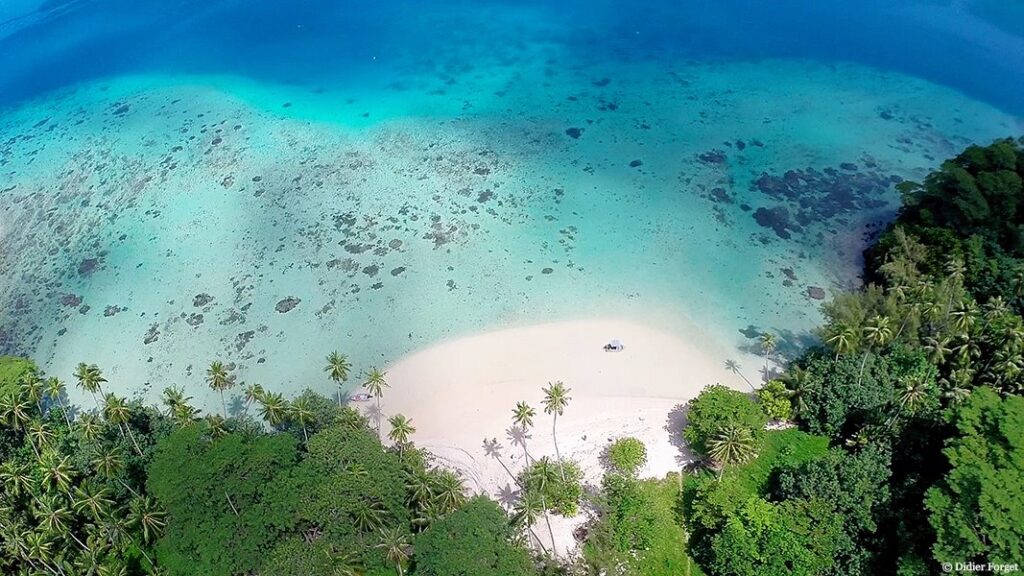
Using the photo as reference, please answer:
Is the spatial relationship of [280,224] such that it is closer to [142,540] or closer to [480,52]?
[142,540]

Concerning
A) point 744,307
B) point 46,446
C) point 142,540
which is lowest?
point 142,540

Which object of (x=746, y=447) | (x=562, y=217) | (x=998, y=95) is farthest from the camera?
(x=998, y=95)

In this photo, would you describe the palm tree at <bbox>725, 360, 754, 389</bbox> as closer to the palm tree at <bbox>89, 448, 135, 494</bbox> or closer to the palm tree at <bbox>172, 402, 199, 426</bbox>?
the palm tree at <bbox>172, 402, 199, 426</bbox>

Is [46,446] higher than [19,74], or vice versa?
[19,74]

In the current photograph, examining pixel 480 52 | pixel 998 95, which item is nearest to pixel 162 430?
pixel 480 52

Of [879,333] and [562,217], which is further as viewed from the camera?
[562,217]

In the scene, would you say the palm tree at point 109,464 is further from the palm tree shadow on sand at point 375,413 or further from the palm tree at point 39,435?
the palm tree shadow on sand at point 375,413

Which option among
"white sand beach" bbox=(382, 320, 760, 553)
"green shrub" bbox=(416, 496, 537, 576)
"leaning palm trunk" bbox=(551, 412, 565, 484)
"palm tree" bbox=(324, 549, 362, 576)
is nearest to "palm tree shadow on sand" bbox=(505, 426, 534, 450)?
"white sand beach" bbox=(382, 320, 760, 553)
